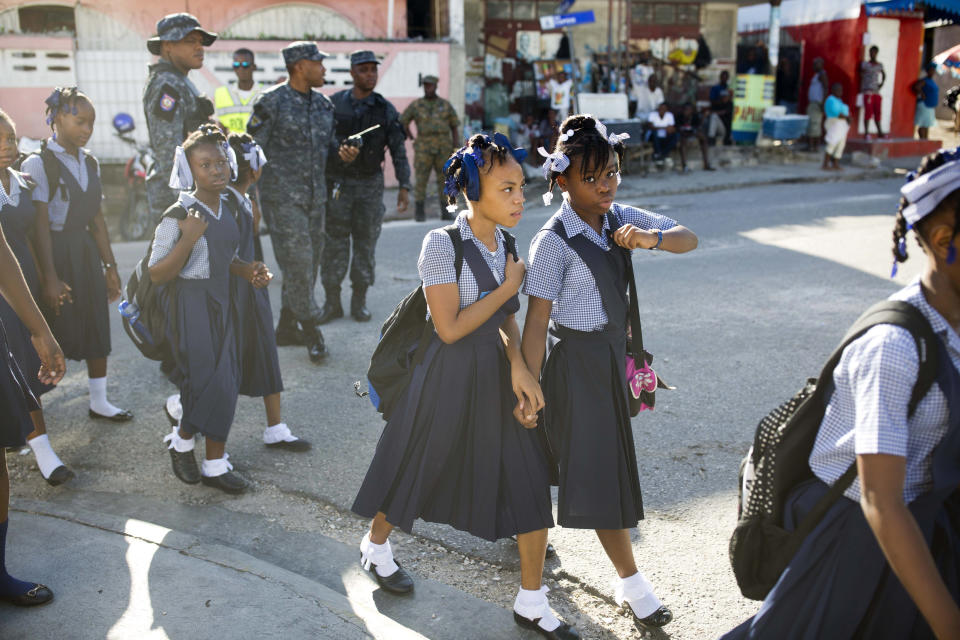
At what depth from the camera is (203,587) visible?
122 inches

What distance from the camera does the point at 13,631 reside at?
2867 millimetres

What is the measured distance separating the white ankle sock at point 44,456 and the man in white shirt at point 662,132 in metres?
14.7

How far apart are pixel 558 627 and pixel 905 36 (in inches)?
833

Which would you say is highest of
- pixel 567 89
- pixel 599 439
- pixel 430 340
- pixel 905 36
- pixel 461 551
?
pixel 905 36

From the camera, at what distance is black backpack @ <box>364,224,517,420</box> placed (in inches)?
125

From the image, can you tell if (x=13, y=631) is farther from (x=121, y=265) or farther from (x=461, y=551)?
(x=121, y=265)

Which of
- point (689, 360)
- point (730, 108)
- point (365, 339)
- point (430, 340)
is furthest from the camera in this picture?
point (730, 108)

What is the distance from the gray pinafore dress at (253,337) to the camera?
14.4ft

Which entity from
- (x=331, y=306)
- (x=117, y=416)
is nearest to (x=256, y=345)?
(x=117, y=416)

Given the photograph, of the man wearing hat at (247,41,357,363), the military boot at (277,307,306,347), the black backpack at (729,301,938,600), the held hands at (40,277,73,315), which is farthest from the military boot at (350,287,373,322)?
the black backpack at (729,301,938,600)

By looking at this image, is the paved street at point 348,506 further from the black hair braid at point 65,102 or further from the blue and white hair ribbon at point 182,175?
the black hair braid at point 65,102

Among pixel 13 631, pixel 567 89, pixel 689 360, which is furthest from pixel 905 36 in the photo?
pixel 13 631

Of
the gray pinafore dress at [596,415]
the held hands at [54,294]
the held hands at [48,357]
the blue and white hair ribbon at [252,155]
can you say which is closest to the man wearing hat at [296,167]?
the blue and white hair ribbon at [252,155]

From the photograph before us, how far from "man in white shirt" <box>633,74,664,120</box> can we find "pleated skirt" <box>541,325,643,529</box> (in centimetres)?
1645
